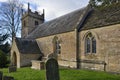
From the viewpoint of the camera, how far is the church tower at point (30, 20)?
42344 millimetres

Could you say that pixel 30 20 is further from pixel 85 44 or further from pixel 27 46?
pixel 85 44

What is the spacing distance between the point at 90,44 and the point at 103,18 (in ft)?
10.9

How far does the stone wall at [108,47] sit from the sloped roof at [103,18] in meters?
0.48

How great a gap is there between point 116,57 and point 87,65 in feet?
13.9

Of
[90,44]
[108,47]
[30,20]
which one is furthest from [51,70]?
[30,20]

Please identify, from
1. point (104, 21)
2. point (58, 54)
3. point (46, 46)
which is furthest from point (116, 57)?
point (46, 46)

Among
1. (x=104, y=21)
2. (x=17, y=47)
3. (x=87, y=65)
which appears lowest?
(x=87, y=65)

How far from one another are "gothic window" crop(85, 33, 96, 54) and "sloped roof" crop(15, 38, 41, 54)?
11792 millimetres

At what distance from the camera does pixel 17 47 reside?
98.7ft

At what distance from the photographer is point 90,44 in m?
21.5

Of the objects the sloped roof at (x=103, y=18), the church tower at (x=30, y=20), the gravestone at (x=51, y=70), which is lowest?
the gravestone at (x=51, y=70)

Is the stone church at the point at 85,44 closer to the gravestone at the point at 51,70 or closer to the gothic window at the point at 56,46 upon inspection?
the gothic window at the point at 56,46

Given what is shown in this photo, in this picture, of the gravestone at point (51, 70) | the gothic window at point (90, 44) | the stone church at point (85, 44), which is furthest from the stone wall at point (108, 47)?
the gravestone at point (51, 70)

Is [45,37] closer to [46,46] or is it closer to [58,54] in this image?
[46,46]
